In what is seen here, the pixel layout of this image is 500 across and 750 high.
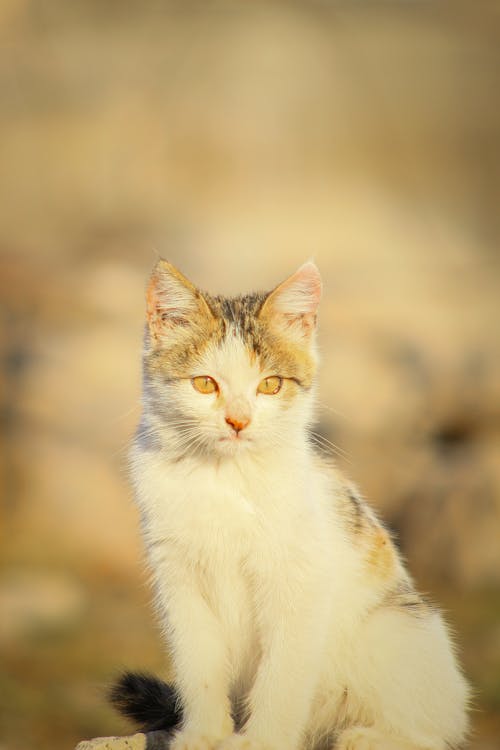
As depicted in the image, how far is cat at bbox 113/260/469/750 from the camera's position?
228 cm

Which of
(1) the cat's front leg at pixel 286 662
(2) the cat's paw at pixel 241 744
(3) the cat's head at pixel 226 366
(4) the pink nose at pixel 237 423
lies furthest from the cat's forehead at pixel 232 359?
(2) the cat's paw at pixel 241 744

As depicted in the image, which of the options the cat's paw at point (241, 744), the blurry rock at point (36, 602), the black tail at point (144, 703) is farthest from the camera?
the blurry rock at point (36, 602)

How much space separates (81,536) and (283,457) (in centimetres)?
558

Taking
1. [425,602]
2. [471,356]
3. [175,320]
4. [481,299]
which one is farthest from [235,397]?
[481,299]

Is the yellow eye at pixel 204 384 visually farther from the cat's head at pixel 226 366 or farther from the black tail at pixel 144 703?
the black tail at pixel 144 703

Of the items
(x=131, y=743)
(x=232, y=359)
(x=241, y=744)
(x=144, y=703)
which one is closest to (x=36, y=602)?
(x=144, y=703)

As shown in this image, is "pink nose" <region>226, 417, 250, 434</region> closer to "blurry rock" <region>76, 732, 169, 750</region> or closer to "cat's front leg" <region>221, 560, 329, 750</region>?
"cat's front leg" <region>221, 560, 329, 750</region>

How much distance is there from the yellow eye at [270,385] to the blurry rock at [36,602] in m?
5.22

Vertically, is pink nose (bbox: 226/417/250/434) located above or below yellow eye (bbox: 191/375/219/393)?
below

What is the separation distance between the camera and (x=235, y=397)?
2303 mm

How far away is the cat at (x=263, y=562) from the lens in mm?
2283

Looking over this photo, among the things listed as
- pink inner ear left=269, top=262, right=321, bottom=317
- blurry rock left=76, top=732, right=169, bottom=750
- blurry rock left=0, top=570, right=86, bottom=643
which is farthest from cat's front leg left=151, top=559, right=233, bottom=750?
blurry rock left=0, top=570, right=86, bottom=643

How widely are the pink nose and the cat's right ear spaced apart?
310 millimetres

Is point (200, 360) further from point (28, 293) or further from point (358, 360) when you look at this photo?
point (28, 293)
